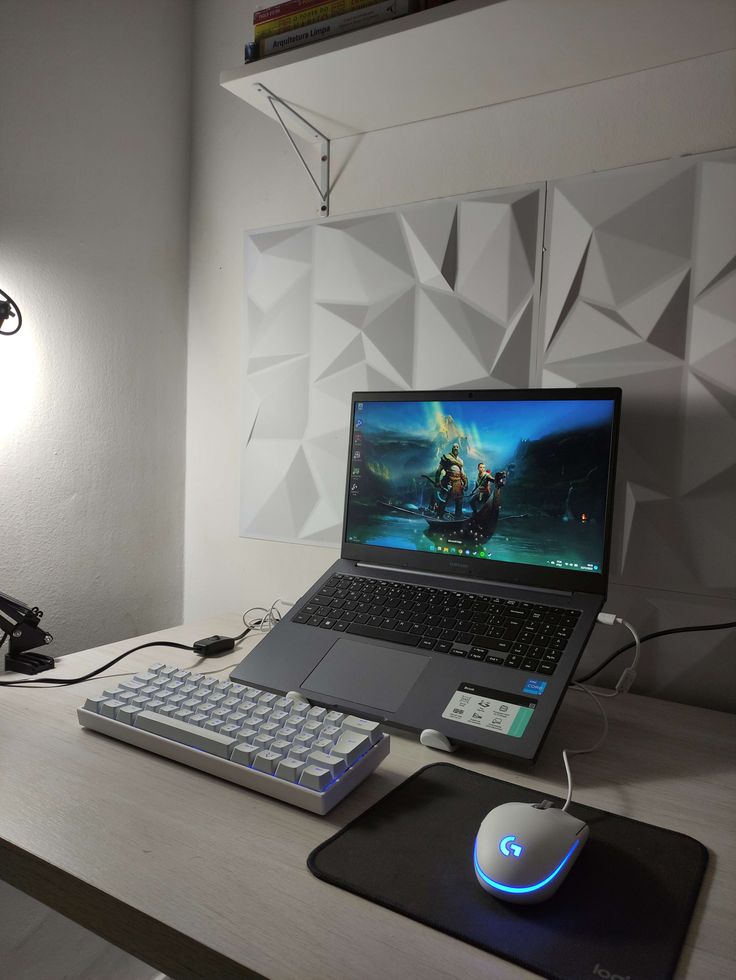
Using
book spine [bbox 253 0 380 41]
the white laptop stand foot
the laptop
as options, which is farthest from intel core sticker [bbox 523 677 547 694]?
book spine [bbox 253 0 380 41]

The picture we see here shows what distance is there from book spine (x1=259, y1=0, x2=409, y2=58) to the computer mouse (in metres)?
1.02

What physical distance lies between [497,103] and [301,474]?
0.75 m

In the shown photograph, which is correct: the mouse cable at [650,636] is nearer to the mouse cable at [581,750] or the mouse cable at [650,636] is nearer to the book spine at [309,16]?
the mouse cable at [581,750]

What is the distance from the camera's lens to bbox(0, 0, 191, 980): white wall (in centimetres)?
118

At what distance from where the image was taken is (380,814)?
65 centimetres

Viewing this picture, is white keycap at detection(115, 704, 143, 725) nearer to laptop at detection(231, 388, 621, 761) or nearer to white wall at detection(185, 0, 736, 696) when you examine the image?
laptop at detection(231, 388, 621, 761)

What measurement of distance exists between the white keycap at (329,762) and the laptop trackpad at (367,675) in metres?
0.16

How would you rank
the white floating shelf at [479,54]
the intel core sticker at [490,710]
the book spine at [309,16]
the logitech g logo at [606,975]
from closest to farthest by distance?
1. the logitech g logo at [606,975]
2. the intel core sticker at [490,710]
3. the white floating shelf at [479,54]
4. the book spine at [309,16]

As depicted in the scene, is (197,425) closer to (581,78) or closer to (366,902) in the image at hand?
(581,78)

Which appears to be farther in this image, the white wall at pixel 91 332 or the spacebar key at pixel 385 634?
the white wall at pixel 91 332

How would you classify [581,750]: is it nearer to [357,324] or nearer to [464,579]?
[464,579]

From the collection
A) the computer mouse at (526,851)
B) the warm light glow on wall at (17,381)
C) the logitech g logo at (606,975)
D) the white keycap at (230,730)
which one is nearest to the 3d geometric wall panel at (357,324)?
the warm light glow on wall at (17,381)

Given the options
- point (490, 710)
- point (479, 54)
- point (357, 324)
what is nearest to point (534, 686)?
point (490, 710)

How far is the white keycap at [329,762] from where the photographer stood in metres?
0.67
